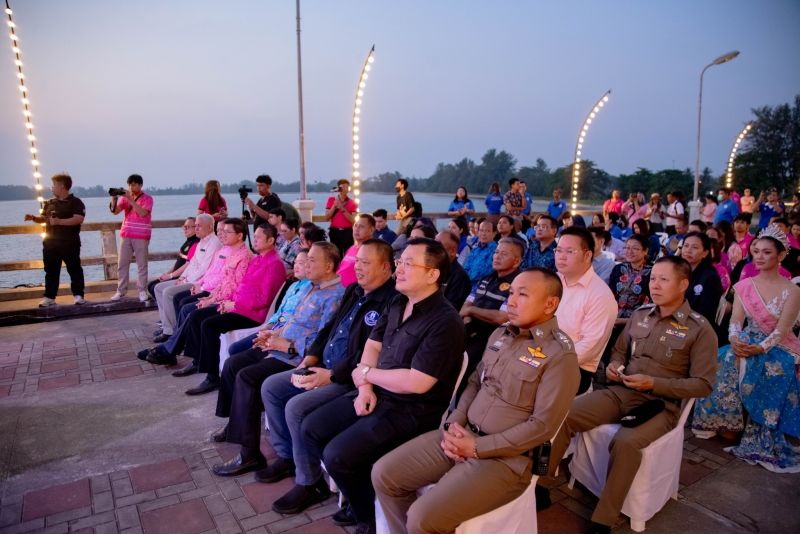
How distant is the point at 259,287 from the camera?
13.9 ft

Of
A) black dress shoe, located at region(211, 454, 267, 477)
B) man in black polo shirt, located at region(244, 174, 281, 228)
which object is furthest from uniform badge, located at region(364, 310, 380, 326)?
man in black polo shirt, located at region(244, 174, 281, 228)

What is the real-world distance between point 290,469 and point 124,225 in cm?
528

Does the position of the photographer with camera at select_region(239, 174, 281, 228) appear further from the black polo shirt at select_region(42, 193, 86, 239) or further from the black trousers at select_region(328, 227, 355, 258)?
the black polo shirt at select_region(42, 193, 86, 239)

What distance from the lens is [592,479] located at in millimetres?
2732

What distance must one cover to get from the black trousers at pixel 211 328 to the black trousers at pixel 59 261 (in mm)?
3298

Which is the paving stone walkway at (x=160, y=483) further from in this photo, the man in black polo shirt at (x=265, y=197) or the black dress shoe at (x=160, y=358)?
the man in black polo shirt at (x=265, y=197)

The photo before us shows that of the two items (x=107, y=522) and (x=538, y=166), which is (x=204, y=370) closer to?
(x=107, y=522)

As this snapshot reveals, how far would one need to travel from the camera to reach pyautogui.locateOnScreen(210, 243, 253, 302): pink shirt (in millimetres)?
4555

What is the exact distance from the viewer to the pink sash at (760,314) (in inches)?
128

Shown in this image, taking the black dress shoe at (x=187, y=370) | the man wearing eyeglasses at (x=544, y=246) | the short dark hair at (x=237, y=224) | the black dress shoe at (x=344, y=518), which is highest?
the short dark hair at (x=237, y=224)

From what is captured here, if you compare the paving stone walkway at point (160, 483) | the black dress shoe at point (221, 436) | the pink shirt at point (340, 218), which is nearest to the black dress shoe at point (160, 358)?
the paving stone walkway at point (160, 483)

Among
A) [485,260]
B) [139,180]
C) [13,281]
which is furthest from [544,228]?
[13,281]

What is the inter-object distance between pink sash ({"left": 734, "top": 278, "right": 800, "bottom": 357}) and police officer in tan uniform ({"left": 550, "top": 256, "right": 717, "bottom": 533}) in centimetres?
94

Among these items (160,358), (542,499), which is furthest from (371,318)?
(160,358)
